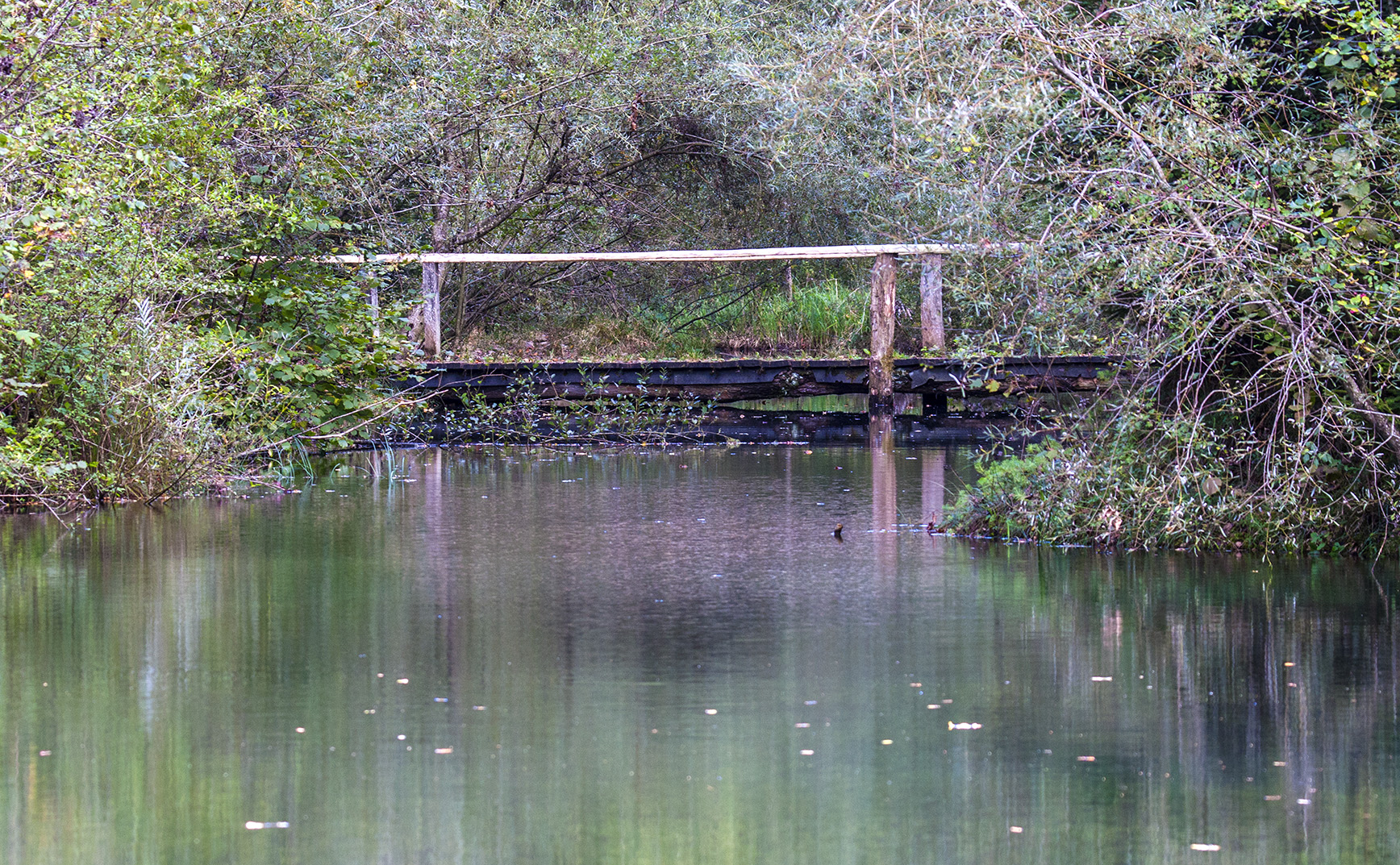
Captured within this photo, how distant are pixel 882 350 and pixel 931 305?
91 centimetres

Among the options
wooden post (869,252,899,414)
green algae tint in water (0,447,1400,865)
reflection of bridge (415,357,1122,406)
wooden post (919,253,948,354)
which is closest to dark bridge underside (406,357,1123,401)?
reflection of bridge (415,357,1122,406)

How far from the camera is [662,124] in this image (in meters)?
20.5

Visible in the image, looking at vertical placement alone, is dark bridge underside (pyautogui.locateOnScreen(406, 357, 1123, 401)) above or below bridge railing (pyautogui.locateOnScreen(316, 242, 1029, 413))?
below

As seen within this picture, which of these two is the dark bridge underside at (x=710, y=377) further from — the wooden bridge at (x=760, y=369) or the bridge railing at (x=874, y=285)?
the bridge railing at (x=874, y=285)

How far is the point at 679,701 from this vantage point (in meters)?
5.73

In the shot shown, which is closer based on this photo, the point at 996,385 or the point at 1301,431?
the point at 1301,431

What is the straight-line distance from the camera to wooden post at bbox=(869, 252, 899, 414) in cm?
1712

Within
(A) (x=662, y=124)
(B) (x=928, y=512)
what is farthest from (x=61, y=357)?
(A) (x=662, y=124)

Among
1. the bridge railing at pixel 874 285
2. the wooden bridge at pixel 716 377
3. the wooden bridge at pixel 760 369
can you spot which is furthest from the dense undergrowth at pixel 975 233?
the wooden bridge at pixel 716 377

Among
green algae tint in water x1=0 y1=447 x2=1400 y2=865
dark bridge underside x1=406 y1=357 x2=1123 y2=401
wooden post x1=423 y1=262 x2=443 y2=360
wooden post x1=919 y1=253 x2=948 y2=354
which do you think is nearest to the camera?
green algae tint in water x1=0 y1=447 x2=1400 y2=865

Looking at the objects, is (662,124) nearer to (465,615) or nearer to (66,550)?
(66,550)

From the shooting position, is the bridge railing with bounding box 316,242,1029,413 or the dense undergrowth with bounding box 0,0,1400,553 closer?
the dense undergrowth with bounding box 0,0,1400,553

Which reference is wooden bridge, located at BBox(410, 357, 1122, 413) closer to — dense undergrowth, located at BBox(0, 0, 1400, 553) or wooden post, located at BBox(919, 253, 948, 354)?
wooden post, located at BBox(919, 253, 948, 354)

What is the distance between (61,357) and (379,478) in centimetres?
280
